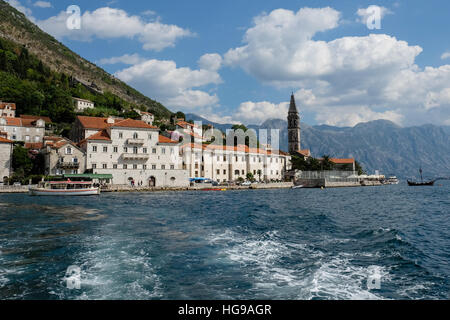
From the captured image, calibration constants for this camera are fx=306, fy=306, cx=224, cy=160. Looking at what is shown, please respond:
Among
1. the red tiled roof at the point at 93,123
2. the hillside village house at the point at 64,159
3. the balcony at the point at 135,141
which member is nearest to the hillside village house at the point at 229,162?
the balcony at the point at 135,141

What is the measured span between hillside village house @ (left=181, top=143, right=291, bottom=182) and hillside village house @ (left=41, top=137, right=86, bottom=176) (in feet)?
75.0

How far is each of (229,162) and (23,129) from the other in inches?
1918

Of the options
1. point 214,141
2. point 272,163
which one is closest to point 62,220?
point 272,163

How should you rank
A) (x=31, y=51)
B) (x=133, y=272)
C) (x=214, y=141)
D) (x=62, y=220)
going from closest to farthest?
1. (x=133, y=272)
2. (x=62, y=220)
3. (x=214, y=141)
4. (x=31, y=51)

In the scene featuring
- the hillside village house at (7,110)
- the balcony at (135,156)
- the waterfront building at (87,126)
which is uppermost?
the hillside village house at (7,110)

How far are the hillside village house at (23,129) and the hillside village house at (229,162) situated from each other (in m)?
33.5

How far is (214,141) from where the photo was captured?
102438 millimetres

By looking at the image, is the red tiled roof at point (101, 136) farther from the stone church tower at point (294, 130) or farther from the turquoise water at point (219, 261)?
→ the stone church tower at point (294, 130)

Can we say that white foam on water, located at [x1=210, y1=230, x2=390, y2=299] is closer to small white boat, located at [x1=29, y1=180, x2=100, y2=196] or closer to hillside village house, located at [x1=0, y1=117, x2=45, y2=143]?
small white boat, located at [x1=29, y1=180, x2=100, y2=196]

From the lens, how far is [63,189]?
43.7 m

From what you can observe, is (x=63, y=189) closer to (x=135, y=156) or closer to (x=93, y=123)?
(x=135, y=156)

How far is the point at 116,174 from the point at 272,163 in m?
50.7

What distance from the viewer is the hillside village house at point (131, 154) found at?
55.3m
